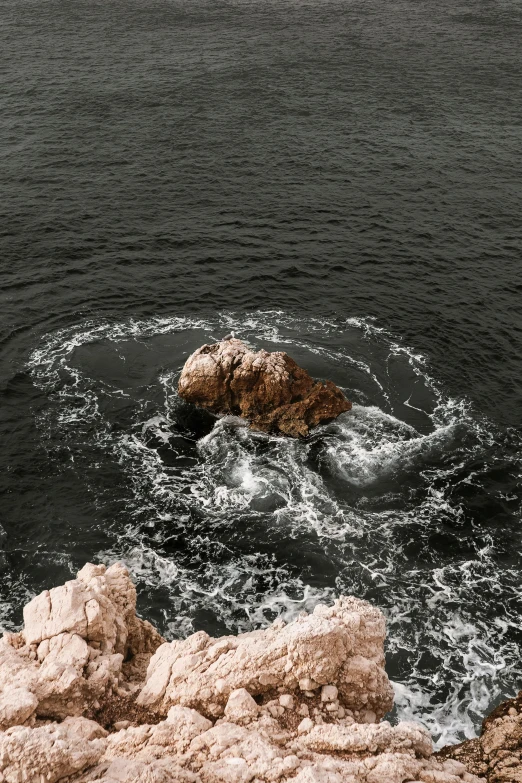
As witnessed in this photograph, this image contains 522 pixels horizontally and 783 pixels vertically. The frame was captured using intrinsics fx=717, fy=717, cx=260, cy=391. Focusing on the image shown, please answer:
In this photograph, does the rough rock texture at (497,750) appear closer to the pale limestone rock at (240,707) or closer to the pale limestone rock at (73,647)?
the pale limestone rock at (240,707)

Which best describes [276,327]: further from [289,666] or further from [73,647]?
[289,666]

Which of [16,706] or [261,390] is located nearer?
[16,706]

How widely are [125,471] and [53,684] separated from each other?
25314mm

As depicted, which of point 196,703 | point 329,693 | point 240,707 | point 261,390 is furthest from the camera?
point 261,390

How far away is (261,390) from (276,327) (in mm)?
12300

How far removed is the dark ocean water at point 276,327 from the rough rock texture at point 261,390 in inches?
63.3

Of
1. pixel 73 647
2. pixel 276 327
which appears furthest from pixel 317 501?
pixel 73 647

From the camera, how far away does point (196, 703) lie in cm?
2595

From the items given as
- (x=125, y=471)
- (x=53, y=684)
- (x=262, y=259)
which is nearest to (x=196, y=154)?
(x=262, y=259)

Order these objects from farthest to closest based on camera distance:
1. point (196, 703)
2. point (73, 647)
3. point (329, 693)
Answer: point (73, 647) < point (329, 693) < point (196, 703)

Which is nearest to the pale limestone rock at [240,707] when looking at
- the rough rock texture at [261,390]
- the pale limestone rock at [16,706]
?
the pale limestone rock at [16,706]

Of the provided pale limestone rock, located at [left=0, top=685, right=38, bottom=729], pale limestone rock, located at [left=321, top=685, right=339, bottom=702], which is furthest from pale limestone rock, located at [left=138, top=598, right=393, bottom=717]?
pale limestone rock, located at [left=0, top=685, right=38, bottom=729]

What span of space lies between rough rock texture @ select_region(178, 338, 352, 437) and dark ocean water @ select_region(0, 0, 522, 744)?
161cm

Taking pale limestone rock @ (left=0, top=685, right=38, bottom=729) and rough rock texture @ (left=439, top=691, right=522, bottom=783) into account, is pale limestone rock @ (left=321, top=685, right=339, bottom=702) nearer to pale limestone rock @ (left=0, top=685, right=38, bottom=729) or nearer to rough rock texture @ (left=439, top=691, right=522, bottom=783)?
rough rock texture @ (left=439, top=691, right=522, bottom=783)
